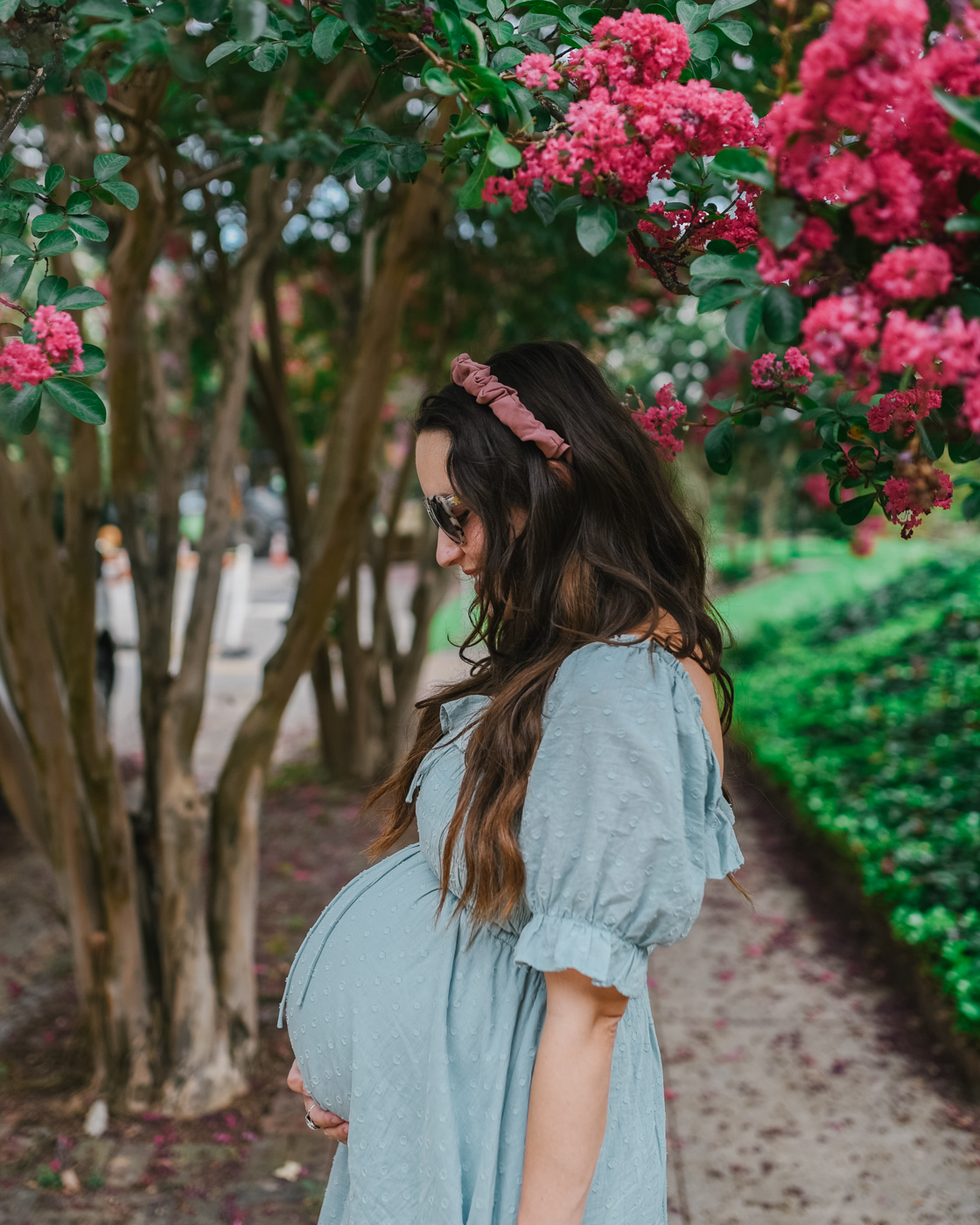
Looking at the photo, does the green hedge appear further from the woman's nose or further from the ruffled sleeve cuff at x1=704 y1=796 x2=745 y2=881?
the woman's nose

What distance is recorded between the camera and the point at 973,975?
3133mm

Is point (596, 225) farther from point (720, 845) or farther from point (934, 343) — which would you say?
point (720, 845)

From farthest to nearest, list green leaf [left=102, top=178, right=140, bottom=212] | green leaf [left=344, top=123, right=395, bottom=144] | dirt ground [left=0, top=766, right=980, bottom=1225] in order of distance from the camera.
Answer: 1. dirt ground [left=0, top=766, right=980, bottom=1225]
2. green leaf [left=344, top=123, right=395, bottom=144]
3. green leaf [left=102, top=178, right=140, bottom=212]

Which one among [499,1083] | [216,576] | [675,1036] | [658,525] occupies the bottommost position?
[675,1036]

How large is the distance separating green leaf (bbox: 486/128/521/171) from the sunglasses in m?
0.44

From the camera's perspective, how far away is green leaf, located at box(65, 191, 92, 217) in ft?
3.78

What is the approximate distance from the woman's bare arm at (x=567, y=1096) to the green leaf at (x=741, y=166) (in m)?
0.84

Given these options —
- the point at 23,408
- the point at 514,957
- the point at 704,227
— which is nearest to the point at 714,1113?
the point at 514,957

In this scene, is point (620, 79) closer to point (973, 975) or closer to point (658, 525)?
point (658, 525)

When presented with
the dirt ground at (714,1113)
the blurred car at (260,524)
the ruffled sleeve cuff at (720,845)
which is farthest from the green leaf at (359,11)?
the blurred car at (260,524)

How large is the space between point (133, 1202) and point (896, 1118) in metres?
2.30

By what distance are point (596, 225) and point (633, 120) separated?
0.11 metres

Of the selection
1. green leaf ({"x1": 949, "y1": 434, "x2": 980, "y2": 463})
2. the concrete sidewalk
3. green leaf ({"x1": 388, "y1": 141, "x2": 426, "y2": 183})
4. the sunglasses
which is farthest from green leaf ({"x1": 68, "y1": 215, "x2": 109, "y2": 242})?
the concrete sidewalk

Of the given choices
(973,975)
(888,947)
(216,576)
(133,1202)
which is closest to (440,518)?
(216,576)
